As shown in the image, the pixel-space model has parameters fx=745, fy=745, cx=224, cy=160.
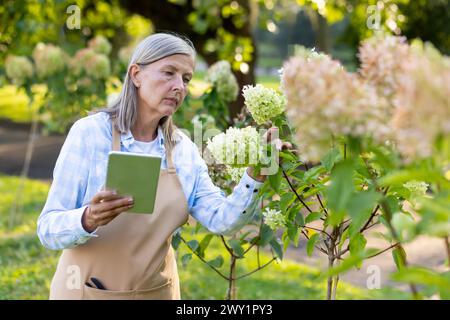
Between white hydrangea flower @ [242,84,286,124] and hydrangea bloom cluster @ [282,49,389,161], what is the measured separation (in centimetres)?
106

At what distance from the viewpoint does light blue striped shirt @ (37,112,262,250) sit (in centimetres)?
236

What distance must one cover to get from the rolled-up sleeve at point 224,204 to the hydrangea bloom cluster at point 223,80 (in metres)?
1.94

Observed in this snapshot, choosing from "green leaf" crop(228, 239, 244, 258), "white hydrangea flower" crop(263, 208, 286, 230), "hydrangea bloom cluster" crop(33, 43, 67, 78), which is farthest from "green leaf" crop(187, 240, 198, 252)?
"hydrangea bloom cluster" crop(33, 43, 67, 78)

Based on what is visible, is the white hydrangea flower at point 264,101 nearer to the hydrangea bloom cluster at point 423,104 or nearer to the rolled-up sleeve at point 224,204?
the rolled-up sleeve at point 224,204

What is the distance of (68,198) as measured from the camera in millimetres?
2416

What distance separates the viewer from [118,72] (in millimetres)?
6152

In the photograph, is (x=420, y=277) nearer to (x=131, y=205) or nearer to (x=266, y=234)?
(x=131, y=205)

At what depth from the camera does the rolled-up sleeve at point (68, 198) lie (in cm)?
232

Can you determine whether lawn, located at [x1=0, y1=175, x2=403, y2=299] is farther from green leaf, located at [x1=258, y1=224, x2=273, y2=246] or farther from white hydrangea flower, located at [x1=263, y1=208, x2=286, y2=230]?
white hydrangea flower, located at [x1=263, y1=208, x2=286, y2=230]

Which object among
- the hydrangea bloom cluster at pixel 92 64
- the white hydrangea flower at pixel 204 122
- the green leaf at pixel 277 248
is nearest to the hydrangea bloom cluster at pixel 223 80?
the white hydrangea flower at pixel 204 122

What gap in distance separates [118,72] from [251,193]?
150 inches

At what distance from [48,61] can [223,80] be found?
7.84 feet

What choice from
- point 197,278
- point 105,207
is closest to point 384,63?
point 105,207
